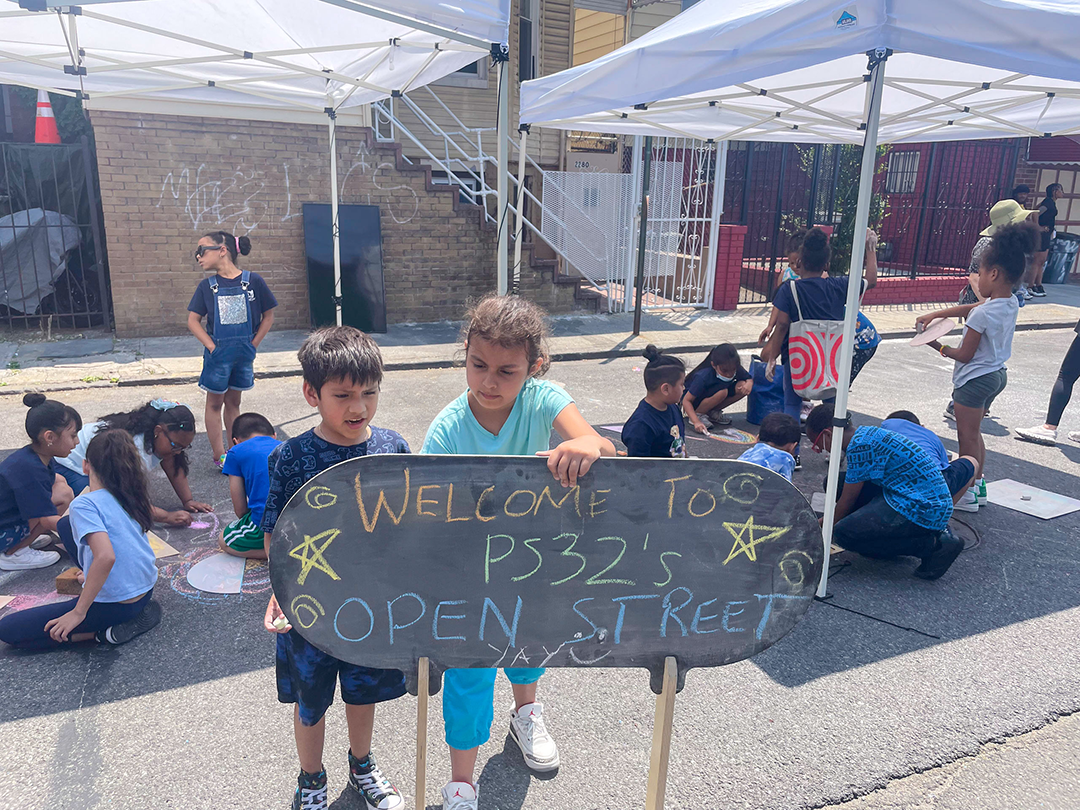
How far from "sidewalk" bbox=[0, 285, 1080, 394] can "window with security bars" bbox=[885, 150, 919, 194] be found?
476 cm

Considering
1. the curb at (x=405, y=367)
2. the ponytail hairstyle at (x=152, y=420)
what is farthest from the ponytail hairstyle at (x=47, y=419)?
the curb at (x=405, y=367)

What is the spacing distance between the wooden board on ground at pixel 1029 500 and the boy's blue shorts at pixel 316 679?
4.49 metres

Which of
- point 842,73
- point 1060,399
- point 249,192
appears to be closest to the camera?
point 842,73

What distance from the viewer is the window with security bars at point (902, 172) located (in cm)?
1630

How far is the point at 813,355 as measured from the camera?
510cm

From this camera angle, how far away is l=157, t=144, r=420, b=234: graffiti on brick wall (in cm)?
916

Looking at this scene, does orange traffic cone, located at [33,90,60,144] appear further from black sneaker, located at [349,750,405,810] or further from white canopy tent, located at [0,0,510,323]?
black sneaker, located at [349,750,405,810]

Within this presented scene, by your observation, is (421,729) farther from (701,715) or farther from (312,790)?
(701,715)

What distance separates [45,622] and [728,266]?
11253mm

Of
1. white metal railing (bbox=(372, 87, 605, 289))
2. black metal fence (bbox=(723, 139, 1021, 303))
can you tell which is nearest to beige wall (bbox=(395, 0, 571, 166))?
white metal railing (bbox=(372, 87, 605, 289))

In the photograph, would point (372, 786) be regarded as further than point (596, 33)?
No

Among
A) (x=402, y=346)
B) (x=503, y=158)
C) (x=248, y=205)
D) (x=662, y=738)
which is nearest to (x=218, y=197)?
(x=248, y=205)

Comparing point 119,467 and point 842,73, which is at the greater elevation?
point 842,73

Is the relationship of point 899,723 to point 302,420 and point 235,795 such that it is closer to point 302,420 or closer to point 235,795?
point 235,795
